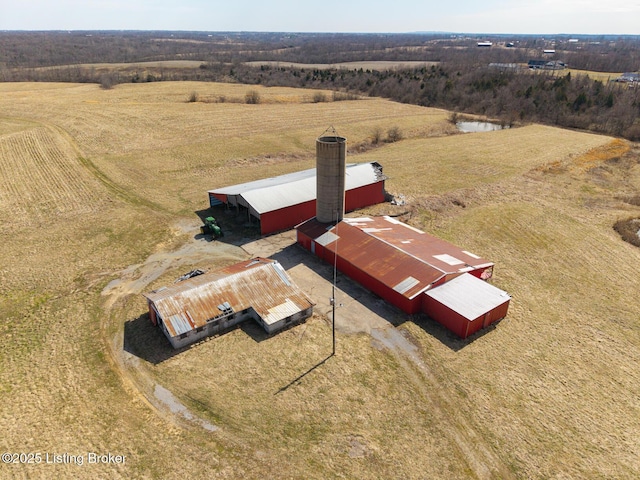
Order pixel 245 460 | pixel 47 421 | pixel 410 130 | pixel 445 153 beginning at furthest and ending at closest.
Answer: pixel 410 130 → pixel 445 153 → pixel 47 421 → pixel 245 460

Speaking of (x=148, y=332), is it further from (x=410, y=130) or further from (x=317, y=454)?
(x=410, y=130)

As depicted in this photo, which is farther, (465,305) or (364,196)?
(364,196)

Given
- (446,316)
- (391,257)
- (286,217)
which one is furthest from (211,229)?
(446,316)

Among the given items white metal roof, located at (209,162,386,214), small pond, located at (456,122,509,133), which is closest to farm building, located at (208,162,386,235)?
white metal roof, located at (209,162,386,214)

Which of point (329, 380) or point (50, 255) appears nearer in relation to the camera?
point (329, 380)

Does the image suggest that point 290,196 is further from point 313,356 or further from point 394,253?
point 313,356

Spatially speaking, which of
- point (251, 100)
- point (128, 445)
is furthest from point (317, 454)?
point (251, 100)
